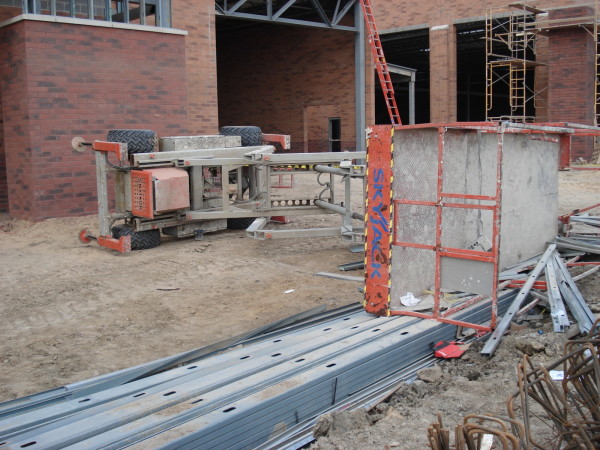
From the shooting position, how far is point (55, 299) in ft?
29.6

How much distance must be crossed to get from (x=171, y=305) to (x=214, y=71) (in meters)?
11.1

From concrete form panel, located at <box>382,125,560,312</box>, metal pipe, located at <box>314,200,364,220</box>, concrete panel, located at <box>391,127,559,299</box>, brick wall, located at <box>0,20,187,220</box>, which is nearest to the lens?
concrete form panel, located at <box>382,125,560,312</box>

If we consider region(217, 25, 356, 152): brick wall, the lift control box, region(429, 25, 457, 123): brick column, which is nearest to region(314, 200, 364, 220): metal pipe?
the lift control box

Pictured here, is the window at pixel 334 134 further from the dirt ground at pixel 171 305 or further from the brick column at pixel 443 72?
the dirt ground at pixel 171 305

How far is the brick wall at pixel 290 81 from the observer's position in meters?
24.5

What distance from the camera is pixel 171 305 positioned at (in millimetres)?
8797

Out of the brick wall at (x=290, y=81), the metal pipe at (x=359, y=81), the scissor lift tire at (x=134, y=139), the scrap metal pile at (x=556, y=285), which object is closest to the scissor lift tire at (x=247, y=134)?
the scissor lift tire at (x=134, y=139)

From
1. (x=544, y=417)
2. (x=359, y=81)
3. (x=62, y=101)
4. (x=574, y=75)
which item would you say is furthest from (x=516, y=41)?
(x=544, y=417)

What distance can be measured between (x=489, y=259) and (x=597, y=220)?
20.4 ft

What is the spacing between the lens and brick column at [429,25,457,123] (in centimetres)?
2719

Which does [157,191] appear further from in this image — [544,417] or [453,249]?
[544,417]

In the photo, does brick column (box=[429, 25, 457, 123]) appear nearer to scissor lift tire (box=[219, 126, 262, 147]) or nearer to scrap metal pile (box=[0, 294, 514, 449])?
scissor lift tire (box=[219, 126, 262, 147])

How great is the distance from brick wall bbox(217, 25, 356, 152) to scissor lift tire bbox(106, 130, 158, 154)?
13.2 metres

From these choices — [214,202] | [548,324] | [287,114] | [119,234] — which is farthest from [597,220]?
[287,114]
